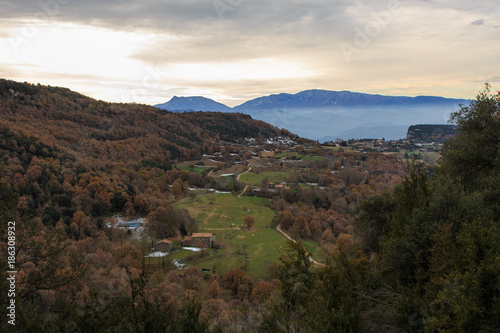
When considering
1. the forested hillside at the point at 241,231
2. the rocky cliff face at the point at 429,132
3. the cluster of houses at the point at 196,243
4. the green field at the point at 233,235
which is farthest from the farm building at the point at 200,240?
the rocky cliff face at the point at 429,132

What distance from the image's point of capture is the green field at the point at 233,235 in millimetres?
27391

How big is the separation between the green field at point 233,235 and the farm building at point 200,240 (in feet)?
4.25

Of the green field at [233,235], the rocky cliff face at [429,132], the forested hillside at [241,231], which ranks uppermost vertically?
the rocky cliff face at [429,132]

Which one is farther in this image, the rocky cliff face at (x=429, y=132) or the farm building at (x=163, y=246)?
the rocky cliff face at (x=429, y=132)

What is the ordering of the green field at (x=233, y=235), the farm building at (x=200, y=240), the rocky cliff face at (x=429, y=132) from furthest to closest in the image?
1. the rocky cliff face at (x=429, y=132)
2. the farm building at (x=200, y=240)
3. the green field at (x=233, y=235)

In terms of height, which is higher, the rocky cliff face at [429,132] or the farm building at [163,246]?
the rocky cliff face at [429,132]

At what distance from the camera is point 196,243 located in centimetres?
3122

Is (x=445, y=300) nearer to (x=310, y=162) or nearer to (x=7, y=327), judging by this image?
(x=7, y=327)

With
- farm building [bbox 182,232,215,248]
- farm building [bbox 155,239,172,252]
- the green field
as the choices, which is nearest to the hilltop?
the green field

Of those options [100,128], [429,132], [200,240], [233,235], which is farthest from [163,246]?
[429,132]

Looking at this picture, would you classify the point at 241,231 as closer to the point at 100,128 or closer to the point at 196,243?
the point at 196,243

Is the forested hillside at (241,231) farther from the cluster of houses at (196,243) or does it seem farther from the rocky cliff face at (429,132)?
the rocky cliff face at (429,132)

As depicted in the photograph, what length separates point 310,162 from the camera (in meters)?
73.8

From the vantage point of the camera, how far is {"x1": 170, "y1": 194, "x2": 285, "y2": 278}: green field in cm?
2739
